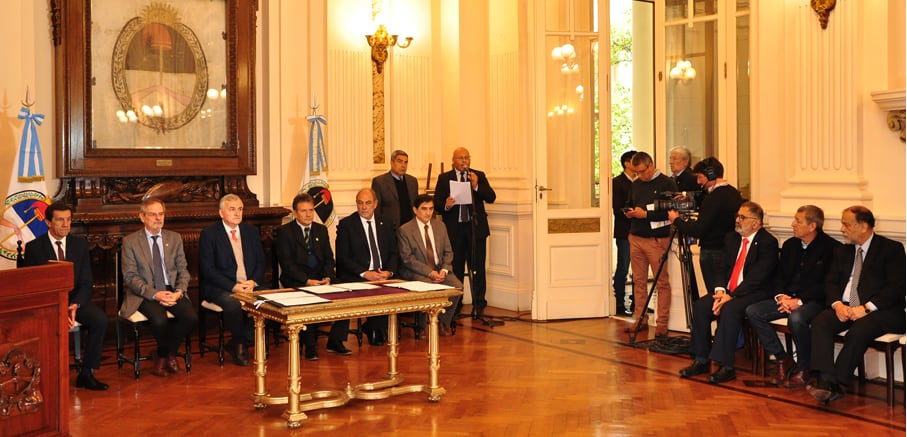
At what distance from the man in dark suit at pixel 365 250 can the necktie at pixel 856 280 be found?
337 cm

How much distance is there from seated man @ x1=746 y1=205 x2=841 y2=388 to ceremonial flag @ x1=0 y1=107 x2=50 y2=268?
190 inches

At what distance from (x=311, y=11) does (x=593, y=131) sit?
105 inches

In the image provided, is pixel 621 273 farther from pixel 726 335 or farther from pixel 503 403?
pixel 503 403

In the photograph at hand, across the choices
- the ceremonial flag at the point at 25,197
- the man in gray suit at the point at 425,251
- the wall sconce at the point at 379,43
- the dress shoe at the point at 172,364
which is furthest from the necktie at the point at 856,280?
the ceremonial flag at the point at 25,197

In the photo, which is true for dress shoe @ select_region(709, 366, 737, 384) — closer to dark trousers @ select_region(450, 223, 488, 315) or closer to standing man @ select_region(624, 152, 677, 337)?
standing man @ select_region(624, 152, 677, 337)

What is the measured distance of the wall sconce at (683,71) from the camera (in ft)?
30.4

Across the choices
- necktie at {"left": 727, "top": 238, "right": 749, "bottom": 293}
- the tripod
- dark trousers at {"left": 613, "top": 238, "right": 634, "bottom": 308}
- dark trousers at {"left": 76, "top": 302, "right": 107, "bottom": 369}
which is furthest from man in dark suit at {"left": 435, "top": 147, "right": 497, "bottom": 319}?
dark trousers at {"left": 76, "top": 302, "right": 107, "bottom": 369}

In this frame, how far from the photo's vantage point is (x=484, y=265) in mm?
9375

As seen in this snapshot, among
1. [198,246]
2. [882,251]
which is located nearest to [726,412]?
[882,251]

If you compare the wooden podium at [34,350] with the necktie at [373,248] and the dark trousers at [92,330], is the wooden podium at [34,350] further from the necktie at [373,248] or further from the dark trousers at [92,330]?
the necktie at [373,248]

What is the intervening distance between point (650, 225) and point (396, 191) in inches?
87.9

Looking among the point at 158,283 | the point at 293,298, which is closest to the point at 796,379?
the point at 293,298

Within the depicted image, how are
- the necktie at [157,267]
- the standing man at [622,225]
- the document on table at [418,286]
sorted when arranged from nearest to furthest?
the document on table at [418,286], the necktie at [157,267], the standing man at [622,225]

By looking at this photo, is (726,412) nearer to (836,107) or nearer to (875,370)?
(875,370)
